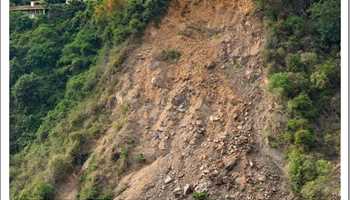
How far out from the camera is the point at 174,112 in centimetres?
1831

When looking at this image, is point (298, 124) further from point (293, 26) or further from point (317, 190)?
point (293, 26)

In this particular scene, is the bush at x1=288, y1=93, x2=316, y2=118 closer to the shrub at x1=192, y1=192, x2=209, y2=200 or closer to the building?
the shrub at x1=192, y1=192, x2=209, y2=200

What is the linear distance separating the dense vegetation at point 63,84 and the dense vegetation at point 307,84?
10.8 feet

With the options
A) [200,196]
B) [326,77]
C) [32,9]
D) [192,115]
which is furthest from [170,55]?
[32,9]

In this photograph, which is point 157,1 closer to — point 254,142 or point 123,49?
point 123,49

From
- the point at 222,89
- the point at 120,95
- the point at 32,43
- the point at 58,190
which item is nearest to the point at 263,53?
the point at 222,89

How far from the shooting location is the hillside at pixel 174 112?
16.6m

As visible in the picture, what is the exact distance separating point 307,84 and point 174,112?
122 inches

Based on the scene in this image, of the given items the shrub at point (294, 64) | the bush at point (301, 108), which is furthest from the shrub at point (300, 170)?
the shrub at point (294, 64)

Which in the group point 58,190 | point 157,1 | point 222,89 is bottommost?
point 58,190

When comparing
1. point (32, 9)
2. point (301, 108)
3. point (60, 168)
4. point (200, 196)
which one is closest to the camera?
point (200, 196)

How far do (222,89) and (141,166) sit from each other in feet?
8.57

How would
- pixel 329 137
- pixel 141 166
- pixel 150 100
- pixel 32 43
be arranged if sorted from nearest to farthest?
pixel 329 137
pixel 141 166
pixel 150 100
pixel 32 43

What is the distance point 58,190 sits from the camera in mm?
18203
